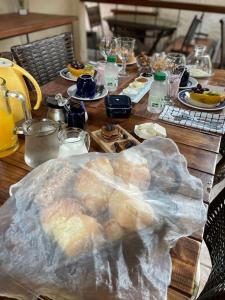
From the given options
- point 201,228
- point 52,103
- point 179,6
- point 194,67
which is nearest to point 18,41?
point 179,6

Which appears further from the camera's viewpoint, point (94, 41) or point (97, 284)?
point (94, 41)

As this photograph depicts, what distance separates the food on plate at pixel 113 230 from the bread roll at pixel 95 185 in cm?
3

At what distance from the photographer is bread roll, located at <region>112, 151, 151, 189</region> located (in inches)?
22.5

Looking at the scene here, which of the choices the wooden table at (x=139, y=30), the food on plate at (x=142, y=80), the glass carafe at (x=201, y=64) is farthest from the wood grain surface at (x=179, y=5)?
the food on plate at (x=142, y=80)

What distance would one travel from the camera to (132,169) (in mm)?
594

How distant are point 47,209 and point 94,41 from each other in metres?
4.29

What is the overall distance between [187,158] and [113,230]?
1.27 ft

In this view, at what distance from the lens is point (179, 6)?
99.5 inches

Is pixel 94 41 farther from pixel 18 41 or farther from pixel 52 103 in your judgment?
pixel 52 103

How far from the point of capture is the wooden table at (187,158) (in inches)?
18.7

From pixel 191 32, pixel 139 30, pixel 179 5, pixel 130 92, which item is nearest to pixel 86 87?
pixel 130 92

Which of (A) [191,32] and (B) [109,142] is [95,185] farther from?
(A) [191,32]

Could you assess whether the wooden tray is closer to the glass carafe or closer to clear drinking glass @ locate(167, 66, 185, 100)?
clear drinking glass @ locate(167, 66, 185, 100)

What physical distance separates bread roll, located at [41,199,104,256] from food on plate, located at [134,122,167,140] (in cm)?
41
